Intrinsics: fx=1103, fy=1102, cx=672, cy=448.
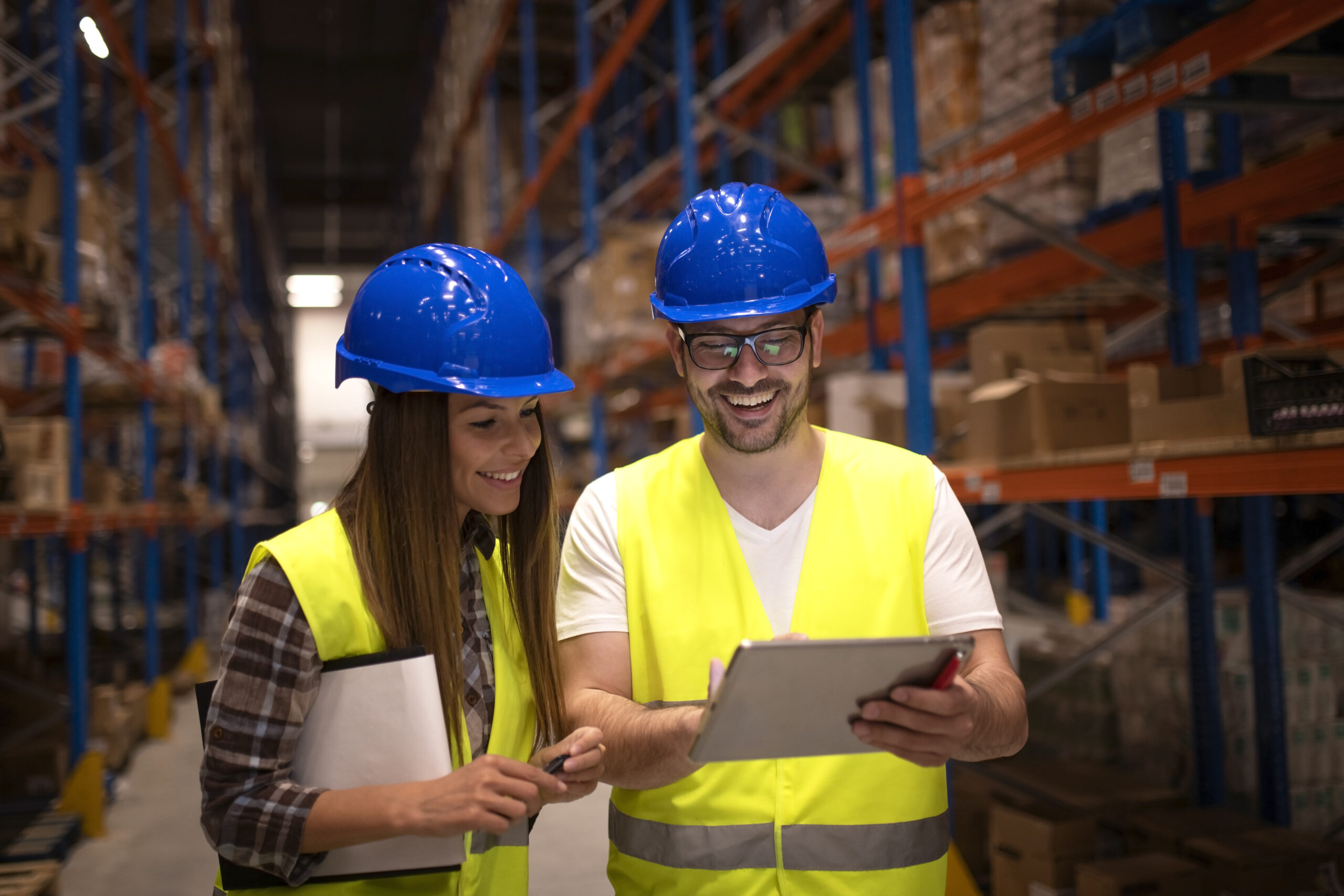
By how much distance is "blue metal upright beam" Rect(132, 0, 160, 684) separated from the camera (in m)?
7.68

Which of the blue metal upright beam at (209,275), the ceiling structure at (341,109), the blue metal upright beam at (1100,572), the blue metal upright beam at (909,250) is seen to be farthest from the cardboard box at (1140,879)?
the ceiling structure at (341,109)

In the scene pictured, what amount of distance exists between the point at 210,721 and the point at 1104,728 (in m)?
4.70

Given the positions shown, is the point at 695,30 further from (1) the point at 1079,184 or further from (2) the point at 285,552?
(2) the point at 285,552

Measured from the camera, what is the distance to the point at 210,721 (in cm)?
151

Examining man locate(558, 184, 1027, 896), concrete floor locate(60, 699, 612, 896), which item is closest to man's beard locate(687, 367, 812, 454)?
man locate(558, 184, 1027, 896)

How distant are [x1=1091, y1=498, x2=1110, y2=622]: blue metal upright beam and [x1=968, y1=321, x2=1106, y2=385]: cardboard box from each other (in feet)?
13.9

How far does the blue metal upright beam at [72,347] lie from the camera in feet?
17.9

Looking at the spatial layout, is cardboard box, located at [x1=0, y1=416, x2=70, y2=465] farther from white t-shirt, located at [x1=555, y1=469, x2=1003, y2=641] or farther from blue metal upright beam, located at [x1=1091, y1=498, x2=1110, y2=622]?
blue metal upright beam, located at [x1=1091, y1=498, x2=1110, y2=622]

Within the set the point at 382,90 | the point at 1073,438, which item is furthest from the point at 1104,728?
the point at 382,90

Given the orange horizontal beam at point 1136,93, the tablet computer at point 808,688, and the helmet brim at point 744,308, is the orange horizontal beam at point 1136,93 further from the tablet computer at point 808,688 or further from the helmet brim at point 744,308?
the tablet computer at point 808,688

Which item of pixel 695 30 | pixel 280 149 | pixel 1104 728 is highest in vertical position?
pixel 280 149

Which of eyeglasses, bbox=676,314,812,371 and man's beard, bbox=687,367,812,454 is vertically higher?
eyeglasses, bbox=676,314,812,371

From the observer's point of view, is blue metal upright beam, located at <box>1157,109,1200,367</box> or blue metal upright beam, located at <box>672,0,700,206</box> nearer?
blue metal upright beam, located at <box>1157,109,1200,367</box>

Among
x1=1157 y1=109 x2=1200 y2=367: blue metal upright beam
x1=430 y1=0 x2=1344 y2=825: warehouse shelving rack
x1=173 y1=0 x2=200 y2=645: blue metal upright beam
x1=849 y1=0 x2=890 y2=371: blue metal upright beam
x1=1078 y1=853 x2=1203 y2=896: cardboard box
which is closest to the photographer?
x1=430 y1=0 x2=1344 y2=825: warehouse shelving rack
